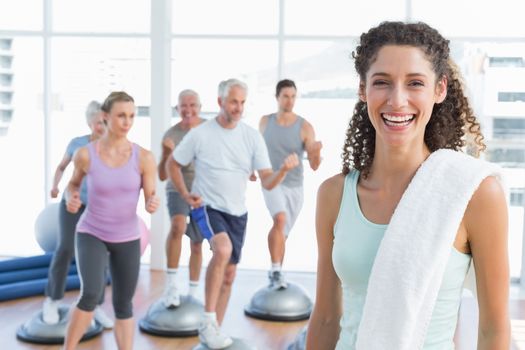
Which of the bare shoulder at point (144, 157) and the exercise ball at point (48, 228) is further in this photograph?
the exercise ball at point (48, 228)

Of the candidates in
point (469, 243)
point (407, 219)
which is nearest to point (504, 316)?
point (469, 243)

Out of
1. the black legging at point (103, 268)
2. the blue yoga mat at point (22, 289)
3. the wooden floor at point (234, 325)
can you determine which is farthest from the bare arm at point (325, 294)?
the blue yoga mat at point (22, 289)

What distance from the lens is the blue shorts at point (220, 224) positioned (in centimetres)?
488

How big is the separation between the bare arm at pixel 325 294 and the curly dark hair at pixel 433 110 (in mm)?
91

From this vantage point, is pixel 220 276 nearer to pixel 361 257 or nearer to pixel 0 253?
pixel 361 257

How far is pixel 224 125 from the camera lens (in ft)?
16.6

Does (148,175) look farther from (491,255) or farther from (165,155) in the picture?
(491,255)

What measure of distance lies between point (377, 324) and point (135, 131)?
21.5 feet

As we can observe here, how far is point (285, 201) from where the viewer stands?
6242 millimetres

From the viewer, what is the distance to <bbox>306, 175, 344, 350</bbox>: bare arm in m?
1.75

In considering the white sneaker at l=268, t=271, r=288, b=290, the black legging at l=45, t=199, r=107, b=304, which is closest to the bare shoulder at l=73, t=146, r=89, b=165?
the black legging at l=45, t=199, r=107, b=304

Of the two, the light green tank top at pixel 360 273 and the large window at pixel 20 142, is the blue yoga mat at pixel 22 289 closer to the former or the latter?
the large window at pixel 20 142

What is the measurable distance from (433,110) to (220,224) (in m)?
3.23

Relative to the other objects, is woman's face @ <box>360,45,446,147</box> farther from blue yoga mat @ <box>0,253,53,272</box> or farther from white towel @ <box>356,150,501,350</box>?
blue yoga mat @ <box>0,253,53,272</box>
